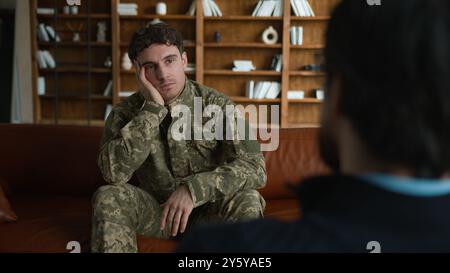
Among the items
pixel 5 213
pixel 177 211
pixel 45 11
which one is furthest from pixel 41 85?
pixel 177 211

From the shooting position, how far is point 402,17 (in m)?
0.41

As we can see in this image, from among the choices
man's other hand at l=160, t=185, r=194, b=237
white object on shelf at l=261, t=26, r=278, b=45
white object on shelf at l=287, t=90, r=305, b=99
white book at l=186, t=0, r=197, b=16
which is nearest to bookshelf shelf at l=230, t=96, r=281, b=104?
white object on shelf at l=287, t=90, r=305, b=99

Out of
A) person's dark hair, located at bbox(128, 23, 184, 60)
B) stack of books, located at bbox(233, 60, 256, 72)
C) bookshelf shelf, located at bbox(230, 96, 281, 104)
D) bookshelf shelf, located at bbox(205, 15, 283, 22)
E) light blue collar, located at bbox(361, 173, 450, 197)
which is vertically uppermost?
bookshelf shelf, located at bbox(205, 15, 283, 22)

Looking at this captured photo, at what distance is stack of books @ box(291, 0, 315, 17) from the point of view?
4602 millimetres

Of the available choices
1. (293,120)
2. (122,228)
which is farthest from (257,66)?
(122,228)

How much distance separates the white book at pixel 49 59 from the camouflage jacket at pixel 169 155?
11.4ft

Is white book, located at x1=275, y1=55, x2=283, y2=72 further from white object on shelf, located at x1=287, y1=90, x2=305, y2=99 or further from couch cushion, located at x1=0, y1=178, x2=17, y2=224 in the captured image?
couch cushion, located at x1=0, y1=178, x2=17, y2=224

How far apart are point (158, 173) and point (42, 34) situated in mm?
3646

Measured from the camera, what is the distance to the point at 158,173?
5.32 feet

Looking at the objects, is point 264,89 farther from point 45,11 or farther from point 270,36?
point 45,11

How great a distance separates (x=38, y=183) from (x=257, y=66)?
10.5ft

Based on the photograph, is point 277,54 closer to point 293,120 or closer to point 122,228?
point 293,120

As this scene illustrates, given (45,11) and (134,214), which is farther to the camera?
(45,11)

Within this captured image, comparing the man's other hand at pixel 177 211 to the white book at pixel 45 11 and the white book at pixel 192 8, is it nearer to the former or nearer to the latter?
the white book at pixel 192 8
